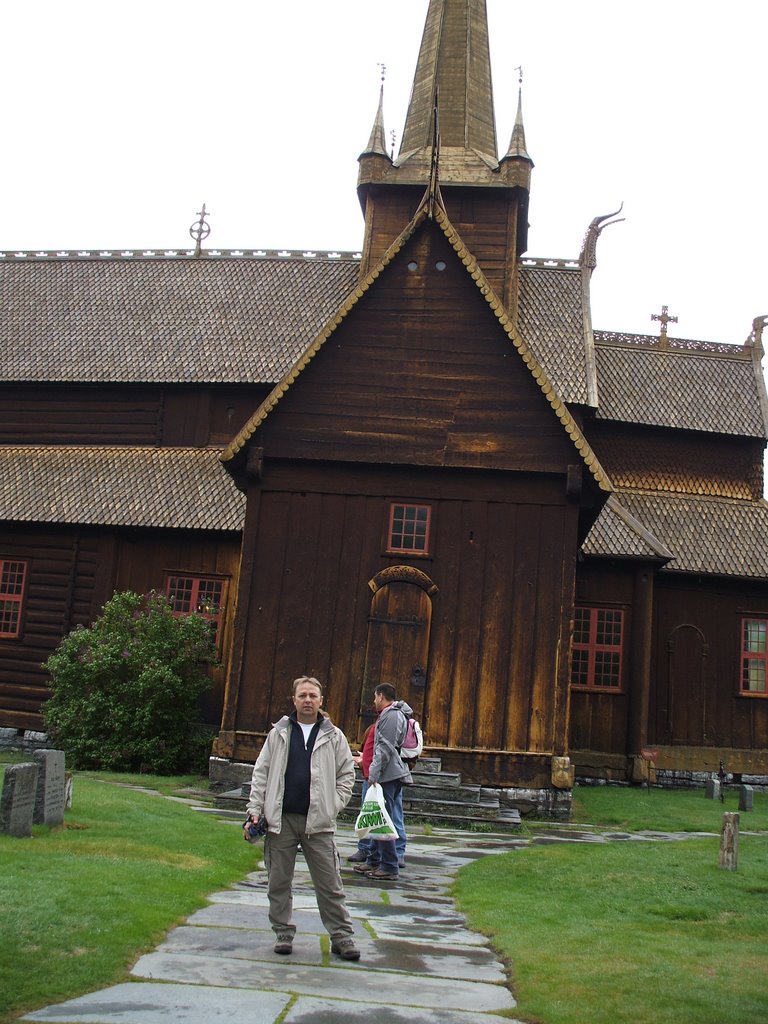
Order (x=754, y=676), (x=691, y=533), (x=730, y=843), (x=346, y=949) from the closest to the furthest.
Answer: (x=346, y=949), (x=730, y=843), (x=754, y=676), (x=691, y=533)

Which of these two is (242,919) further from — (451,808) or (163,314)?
(163,314)

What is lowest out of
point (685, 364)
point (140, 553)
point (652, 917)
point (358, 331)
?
point (652, 917)

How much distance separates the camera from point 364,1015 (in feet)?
19.9

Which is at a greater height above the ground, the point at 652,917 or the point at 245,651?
the point at 245,651

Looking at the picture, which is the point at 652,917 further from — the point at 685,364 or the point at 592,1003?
the point at 685,364

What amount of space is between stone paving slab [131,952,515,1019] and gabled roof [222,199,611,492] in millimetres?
11822

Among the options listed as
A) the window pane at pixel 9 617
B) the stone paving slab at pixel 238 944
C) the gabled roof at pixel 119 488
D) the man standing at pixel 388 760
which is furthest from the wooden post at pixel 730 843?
the window pane at pixel 9 617

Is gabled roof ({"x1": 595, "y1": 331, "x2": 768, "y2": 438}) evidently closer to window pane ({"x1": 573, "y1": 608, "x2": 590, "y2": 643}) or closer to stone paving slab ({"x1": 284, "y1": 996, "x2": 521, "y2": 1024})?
window pane ({"x1": 573, "y1": 608, "x2": 590, "y2": 643})

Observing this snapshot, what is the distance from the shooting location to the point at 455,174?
28.8 metres

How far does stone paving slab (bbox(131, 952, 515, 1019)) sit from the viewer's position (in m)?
6.53

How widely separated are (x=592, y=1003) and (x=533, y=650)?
1146 cm

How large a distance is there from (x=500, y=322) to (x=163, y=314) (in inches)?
520

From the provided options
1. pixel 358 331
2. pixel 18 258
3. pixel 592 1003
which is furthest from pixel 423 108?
pixel 592 1003

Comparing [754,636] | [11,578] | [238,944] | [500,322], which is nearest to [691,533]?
[754,636]
